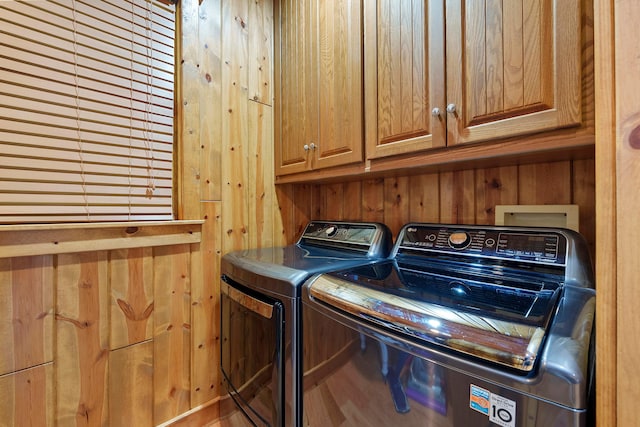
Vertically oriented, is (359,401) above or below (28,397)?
above

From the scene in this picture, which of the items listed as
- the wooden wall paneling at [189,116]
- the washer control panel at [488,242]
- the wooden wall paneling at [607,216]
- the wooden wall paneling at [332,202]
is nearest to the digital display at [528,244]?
the washer control panel at [488,242]

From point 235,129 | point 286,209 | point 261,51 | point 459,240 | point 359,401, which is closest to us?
point 359,401

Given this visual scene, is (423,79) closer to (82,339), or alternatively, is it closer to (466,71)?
(466,71)

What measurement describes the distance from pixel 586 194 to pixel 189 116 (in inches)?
66.3

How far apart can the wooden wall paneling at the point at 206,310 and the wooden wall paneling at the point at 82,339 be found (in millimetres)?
359

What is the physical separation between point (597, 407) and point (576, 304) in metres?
0.33

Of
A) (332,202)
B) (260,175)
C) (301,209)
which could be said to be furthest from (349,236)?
(260,175)

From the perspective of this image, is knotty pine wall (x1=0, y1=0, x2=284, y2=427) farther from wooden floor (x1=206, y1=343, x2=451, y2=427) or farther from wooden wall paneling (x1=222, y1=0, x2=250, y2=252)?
wooden floor (x1=206, y1=343, x2=451, y2=427)

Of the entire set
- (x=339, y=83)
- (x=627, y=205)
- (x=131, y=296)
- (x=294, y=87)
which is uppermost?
(x=294, y=87)

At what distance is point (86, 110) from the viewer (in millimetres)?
1135

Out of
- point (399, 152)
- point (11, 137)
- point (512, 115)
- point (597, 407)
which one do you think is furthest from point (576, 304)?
point (11, 137)

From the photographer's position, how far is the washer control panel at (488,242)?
905 mm

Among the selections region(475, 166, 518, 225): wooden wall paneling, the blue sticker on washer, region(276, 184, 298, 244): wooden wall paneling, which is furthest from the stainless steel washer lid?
the blue sticker on washer

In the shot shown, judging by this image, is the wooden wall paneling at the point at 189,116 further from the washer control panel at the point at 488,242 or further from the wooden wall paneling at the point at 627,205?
the wooden wall paneling at the point at 627,205
